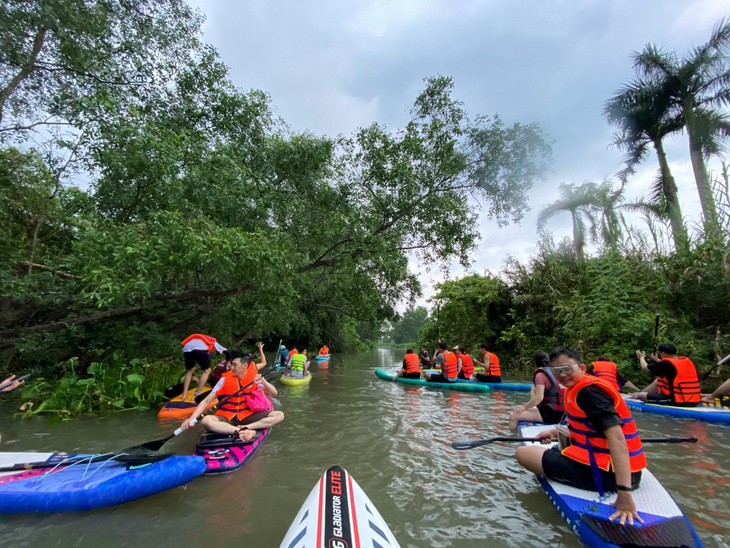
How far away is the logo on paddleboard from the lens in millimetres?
2205

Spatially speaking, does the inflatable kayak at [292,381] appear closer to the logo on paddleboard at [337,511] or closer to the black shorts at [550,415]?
the black shorts at [550,415]

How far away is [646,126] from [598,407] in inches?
658

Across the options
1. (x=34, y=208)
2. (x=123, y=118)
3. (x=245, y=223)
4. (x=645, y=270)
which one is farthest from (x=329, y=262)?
(x=645, y=270)

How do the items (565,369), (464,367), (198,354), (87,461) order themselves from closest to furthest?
(565,369), (87,461), (198,354), (464,367)

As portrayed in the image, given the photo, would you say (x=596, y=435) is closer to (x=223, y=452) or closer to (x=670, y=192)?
(x=223, y=452)

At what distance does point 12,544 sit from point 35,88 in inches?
345

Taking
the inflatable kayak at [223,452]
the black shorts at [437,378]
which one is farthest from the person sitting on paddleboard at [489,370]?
the inflatable kayak at [223,452]

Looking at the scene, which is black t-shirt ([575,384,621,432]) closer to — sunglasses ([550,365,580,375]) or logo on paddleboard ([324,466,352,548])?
sunglasses ([550,365,580,375])

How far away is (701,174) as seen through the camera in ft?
39.7

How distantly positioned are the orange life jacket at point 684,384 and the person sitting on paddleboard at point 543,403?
3.80m

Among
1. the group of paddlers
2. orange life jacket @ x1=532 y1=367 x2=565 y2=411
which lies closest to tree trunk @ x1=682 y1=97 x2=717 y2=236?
orange life jacket @ x1=532 y1=367 x2=565 y2=411

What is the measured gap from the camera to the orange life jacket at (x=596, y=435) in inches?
108

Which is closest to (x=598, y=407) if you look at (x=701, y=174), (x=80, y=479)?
(x=80, y=479)

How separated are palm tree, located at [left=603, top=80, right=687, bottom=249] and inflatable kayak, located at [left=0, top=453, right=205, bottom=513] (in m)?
16.1
